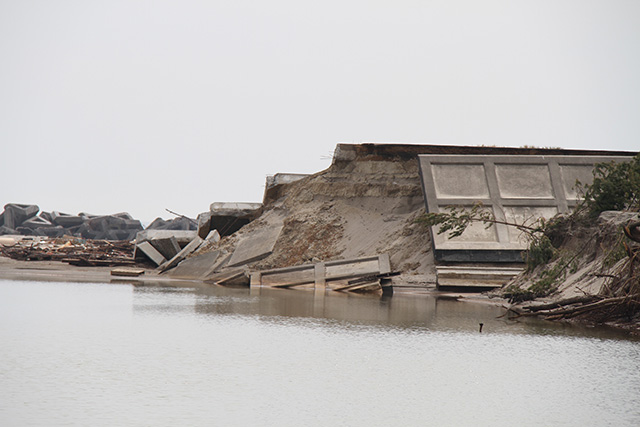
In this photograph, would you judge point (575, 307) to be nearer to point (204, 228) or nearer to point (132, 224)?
point (204, 228)

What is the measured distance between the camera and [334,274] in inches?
776

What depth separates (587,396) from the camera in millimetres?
6613

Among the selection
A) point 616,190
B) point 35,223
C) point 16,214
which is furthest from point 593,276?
point 16,214

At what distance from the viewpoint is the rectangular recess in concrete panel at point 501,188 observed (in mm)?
19875

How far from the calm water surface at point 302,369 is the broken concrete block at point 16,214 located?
45.6m

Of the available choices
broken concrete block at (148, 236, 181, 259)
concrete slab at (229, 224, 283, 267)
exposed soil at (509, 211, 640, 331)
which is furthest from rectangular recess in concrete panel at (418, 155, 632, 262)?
broken concrete block at (148, 236, 181, 259)

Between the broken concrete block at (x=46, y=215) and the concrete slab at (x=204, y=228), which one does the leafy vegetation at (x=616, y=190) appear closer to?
the concrete slab at (x=204, y=228)

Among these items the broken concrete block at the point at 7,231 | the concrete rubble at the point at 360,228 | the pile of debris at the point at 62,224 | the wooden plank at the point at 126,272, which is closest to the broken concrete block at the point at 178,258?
the concrete rubble at the point at 360,228

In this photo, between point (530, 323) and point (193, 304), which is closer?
point (530, 323)

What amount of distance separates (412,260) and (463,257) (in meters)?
2.23

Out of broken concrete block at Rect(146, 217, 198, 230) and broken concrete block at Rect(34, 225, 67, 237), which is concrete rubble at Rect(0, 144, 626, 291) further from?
broken concrete block at Rect(34, 225, 67, 237)

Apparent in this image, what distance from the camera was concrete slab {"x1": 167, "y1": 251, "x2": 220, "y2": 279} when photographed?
23.9 m

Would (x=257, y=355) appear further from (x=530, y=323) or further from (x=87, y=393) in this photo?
(x=530, y=323)

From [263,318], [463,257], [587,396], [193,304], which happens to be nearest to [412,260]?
[463,257]
